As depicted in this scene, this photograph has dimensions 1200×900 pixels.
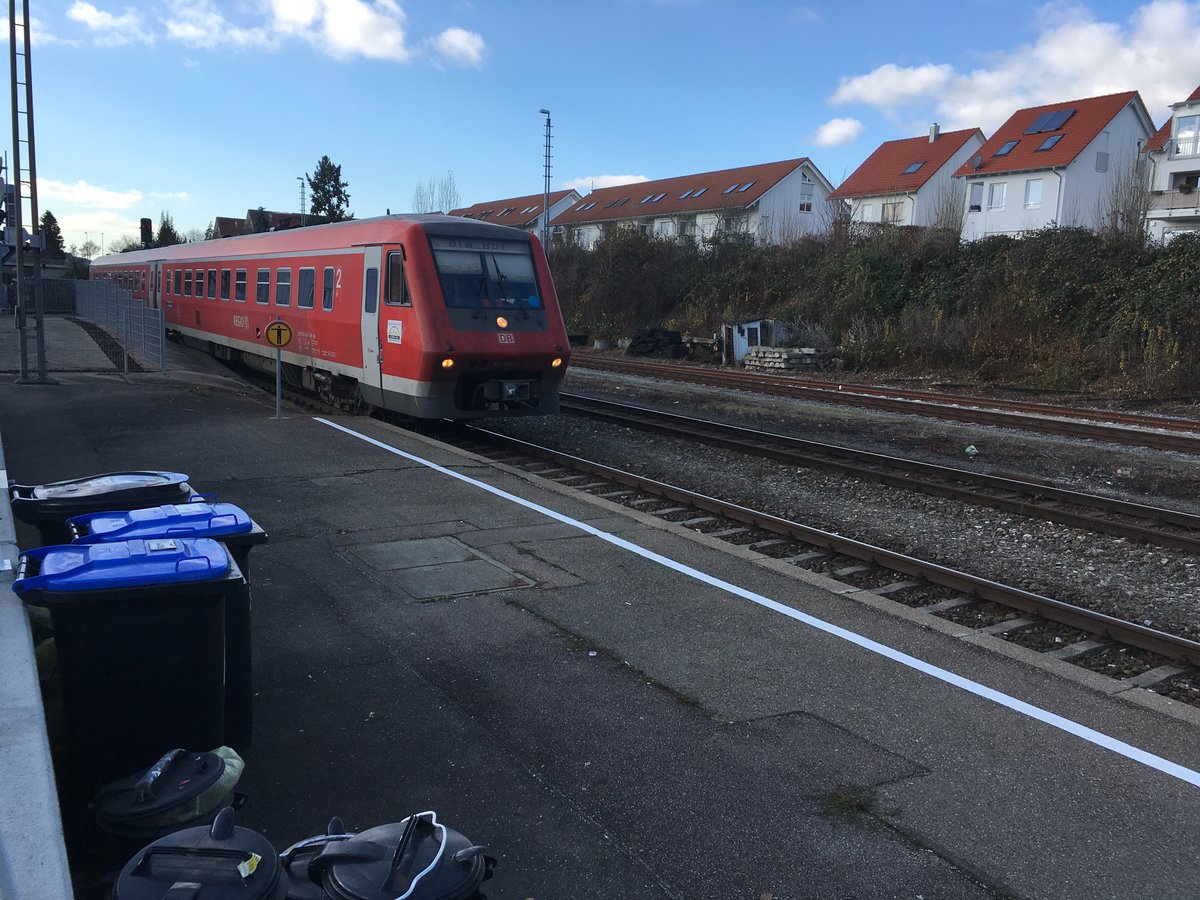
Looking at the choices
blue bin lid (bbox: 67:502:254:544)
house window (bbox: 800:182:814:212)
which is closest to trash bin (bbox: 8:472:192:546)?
blue bin lid (bbox: 67:502:254:544)

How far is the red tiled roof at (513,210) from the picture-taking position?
70625 millimetres

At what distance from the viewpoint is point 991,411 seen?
1667 centimetres

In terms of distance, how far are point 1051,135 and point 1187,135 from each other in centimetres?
567

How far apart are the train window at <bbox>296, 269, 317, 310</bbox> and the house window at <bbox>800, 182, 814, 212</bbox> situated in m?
46.8

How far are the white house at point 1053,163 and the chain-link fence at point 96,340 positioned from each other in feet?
116

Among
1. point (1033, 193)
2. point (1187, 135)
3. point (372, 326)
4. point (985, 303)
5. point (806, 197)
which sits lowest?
point (372, 326)

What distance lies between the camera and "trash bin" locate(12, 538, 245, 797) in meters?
3.29

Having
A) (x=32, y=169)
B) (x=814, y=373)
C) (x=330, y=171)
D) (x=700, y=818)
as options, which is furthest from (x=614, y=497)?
(x=330, y=171)

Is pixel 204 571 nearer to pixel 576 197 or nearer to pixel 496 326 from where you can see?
pixel 496 326

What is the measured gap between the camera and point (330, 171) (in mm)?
83188

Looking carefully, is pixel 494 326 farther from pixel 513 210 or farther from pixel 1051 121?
pixel 513 210

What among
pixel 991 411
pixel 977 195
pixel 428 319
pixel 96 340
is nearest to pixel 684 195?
pixel 977 195

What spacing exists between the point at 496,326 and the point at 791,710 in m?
8.61

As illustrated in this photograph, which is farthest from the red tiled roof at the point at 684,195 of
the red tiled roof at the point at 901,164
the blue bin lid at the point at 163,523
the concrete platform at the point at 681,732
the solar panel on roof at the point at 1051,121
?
the blue bin lid at the point at 163,523
